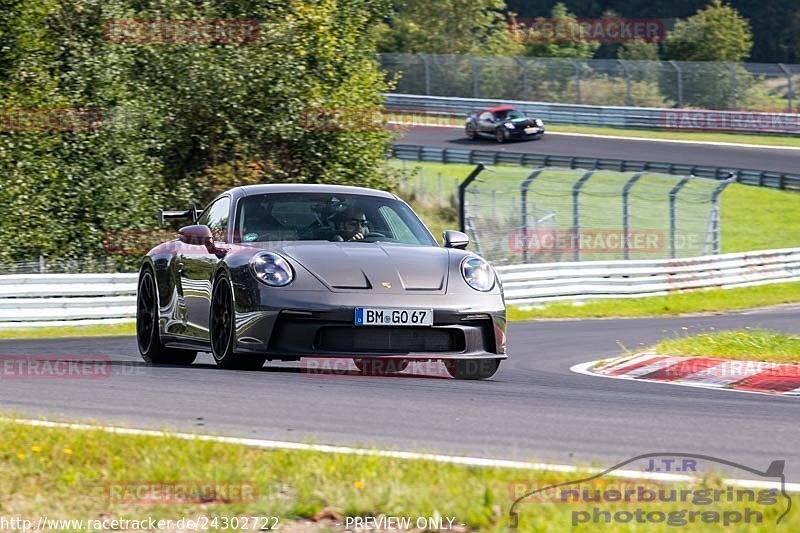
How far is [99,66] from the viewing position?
25797 mm

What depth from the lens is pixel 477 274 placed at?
28.0 feet

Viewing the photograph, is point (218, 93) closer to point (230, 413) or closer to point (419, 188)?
point (419, 188)

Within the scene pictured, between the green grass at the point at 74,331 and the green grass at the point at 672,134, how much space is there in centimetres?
2590

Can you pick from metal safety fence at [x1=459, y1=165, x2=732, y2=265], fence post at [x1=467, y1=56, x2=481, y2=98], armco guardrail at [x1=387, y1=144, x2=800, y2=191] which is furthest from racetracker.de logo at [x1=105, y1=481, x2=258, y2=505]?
fence post at [x1=467, y1=56, x2=481, y2=98]

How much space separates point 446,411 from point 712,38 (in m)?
64.6

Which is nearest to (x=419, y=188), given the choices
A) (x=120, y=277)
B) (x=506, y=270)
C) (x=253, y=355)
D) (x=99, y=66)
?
(x=99, y=66)

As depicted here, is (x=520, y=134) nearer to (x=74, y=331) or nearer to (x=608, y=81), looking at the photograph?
(x=608, y=81)

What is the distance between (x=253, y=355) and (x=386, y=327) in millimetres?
890

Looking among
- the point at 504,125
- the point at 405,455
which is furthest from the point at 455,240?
the point at 504,125

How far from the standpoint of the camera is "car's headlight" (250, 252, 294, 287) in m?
8.05

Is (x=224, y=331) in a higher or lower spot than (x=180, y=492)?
lower

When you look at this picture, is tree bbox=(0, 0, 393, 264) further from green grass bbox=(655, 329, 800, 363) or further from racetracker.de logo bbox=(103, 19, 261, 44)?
green grass bbox=(655, 329, 800, 363)

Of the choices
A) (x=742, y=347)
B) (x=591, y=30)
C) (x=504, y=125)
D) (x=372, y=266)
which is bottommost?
(x=591, y=30)

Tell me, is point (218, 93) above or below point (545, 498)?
below
